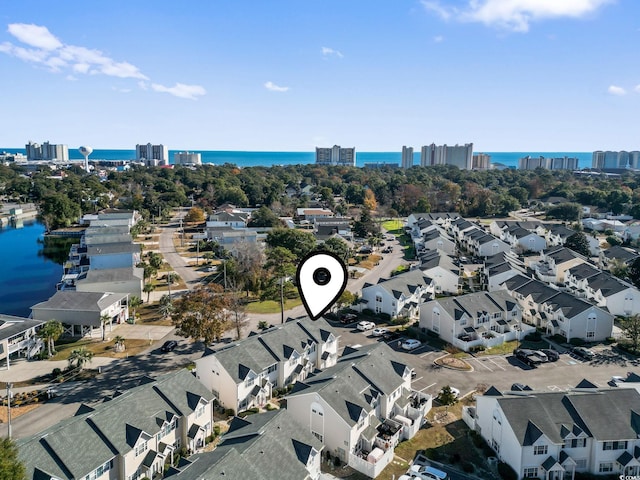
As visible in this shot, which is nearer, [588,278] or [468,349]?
[468,349]

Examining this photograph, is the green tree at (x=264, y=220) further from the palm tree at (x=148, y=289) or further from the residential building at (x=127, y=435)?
the residential building at (x=127, y=435)

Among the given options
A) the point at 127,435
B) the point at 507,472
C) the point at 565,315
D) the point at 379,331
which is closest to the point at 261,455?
the point at 127,435

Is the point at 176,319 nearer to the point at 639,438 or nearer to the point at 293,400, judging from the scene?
the point at 293,400

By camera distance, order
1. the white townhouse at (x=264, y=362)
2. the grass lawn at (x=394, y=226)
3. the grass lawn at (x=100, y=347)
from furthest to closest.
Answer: the grass lawn at (x=394, y=226), the grass lawn at (x=100, y=347), the white townhouse at (x=264, y=362)

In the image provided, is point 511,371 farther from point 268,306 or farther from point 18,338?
point 18,338

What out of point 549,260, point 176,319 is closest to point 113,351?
point 176,319

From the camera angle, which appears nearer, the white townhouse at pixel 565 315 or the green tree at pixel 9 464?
the green tree at pixel 9 464

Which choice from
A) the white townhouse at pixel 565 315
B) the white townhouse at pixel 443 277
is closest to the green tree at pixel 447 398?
the white townhouse at pixel 565 315
